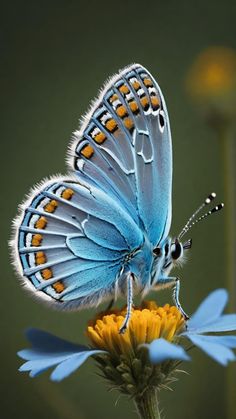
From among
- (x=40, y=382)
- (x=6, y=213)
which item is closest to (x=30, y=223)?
(x=40, y=382)

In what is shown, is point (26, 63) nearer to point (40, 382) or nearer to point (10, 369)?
point (10, 369)

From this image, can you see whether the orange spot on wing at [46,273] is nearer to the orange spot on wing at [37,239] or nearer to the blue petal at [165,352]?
the orange spot on wing at [37,239]

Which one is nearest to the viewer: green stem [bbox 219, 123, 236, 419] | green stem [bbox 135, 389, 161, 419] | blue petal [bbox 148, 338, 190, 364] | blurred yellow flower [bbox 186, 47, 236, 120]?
blue petal [bbox 148, 338, 190, 364]

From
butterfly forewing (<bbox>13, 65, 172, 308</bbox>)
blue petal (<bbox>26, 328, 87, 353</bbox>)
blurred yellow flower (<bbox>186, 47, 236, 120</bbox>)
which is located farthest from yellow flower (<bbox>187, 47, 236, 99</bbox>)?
blue petal (<bbox>26, 328, 87, 353</bbox>)

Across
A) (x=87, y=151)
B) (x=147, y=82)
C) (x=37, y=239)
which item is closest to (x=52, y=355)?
(x=37, y=239)

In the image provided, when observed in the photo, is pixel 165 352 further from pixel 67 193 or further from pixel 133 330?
pixel 67 193

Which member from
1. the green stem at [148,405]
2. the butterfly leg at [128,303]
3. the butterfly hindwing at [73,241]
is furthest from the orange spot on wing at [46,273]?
the green stem at [148,405]

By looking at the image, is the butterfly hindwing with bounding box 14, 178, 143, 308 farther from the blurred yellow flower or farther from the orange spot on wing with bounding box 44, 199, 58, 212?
the blurred yellow flower
